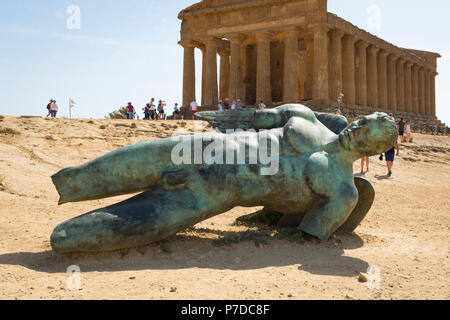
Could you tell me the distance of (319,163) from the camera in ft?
17.5

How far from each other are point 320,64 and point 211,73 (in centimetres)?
849

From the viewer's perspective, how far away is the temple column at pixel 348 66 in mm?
34438

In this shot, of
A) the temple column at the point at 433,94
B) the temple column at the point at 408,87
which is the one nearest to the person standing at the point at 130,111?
the temple column at the point at 408,87

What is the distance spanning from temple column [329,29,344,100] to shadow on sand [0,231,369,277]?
95.2 feet

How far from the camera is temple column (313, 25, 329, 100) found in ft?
104

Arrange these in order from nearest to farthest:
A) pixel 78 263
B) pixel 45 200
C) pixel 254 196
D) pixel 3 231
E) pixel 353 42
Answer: pixel 78 263 → pixel 254 196 → pixel 3 231 → pixel 45 200 → pixel 353 42

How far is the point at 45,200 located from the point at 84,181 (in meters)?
4.29

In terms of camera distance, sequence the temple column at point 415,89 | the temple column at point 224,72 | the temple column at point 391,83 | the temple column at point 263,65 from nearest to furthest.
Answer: the temple column at point 263,65 < the temple column at point 224,72 < the temple column at point 391,83 < the temple column at point 415,89

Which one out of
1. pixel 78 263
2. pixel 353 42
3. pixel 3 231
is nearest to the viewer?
pixel 78 263

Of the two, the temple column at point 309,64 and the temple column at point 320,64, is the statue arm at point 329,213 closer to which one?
the temple column at point 320,64

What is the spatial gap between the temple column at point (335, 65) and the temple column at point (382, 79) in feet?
28.3

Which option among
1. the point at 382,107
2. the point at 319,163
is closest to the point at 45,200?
the point at 319,163
